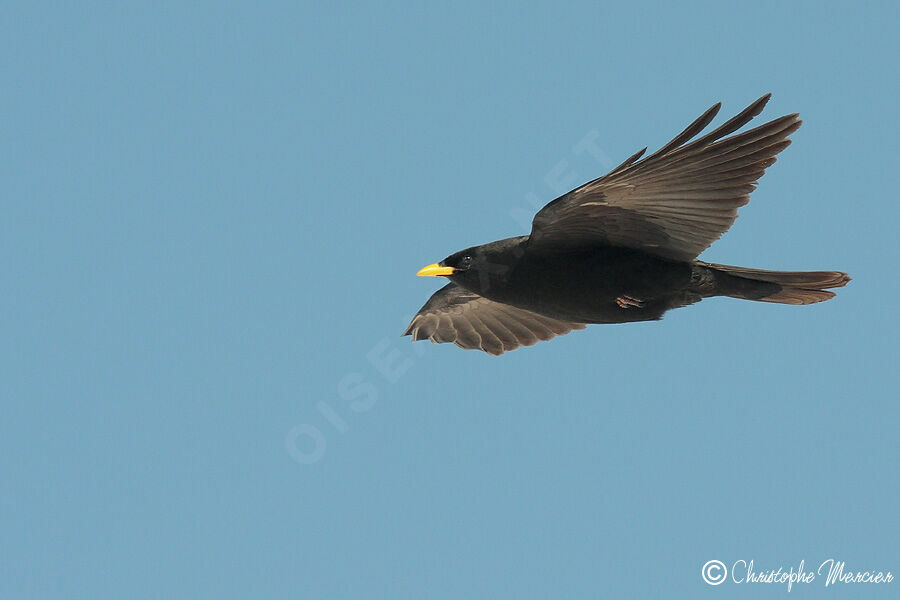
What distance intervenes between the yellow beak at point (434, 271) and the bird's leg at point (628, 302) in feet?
5.38

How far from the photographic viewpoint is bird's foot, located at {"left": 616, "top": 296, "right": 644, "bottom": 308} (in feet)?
34.6

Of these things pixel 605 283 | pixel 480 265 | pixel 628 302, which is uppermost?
pixel 480 265

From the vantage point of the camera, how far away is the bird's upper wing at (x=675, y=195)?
30.1 ft

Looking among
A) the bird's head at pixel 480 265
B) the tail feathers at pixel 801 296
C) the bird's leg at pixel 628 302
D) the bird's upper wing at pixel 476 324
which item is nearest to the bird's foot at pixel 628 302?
the bird's leg at pixel 628 302

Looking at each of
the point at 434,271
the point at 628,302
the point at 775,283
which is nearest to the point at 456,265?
the point at 434,271

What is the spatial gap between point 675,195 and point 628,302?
1.23 m

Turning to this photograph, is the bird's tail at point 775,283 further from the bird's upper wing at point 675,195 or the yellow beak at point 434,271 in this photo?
the yellow beak at point 434,271

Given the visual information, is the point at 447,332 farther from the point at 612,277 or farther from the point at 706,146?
the point at 706,146

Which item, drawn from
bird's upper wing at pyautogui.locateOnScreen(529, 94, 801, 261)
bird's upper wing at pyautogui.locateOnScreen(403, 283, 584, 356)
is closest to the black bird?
bird's upper wing at pyautogui.locateOnScreen(529, 94, 801, 261)

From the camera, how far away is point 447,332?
1304 cm

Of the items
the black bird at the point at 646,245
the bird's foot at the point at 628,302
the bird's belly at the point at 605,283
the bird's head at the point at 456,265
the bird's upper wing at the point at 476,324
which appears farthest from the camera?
the bird's upper wing at the point at 476,324

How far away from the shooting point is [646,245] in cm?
1038

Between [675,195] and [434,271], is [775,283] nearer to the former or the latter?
[675,195]

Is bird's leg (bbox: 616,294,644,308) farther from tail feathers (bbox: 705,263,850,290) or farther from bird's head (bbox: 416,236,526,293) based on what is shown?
bird's head (bbox: 416,236,526,293)
